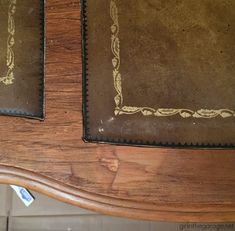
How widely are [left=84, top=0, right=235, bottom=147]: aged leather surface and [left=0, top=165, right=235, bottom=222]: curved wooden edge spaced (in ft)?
0.32

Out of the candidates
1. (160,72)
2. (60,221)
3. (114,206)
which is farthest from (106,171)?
(60,221)

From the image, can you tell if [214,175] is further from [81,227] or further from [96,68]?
[81,227]

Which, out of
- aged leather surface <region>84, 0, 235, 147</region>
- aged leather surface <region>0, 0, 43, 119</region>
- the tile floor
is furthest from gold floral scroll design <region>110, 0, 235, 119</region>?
the tile floor

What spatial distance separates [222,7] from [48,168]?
0.43 metres

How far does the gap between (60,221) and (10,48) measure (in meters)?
0.77

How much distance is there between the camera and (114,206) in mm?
713

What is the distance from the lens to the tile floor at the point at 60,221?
4.44 ft

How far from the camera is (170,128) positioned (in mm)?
722

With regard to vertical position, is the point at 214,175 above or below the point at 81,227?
above

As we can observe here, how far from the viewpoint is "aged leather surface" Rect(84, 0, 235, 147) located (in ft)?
2.37

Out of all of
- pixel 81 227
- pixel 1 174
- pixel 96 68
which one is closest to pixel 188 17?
pixel 96 68

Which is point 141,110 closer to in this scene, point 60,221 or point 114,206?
point 114,206

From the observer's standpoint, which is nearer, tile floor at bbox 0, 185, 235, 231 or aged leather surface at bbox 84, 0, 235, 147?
aged leather surface at bbox 84, 0, 235, 147

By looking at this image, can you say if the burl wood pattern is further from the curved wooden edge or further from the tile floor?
the tile floor
